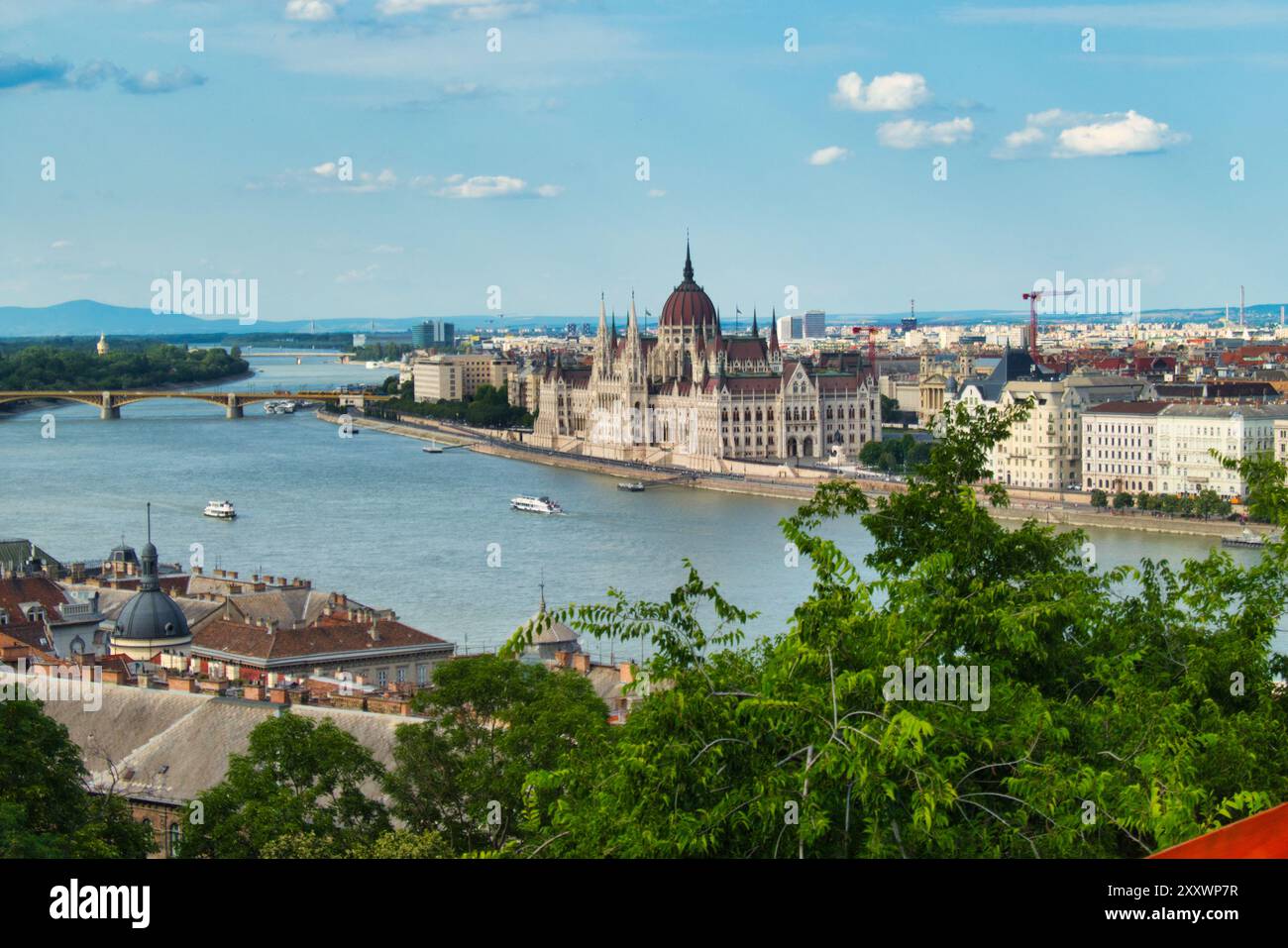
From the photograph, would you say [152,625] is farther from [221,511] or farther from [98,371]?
[98,371]

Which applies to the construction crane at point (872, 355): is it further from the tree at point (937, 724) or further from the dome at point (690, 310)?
the tree at point (937, 724)

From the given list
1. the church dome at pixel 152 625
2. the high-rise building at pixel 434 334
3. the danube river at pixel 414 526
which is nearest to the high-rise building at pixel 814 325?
the high-rise building at pixel 434 334

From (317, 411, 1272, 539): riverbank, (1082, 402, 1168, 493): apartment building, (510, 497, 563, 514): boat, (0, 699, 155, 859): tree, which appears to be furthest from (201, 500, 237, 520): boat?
(0, 699, 155, 859): tree

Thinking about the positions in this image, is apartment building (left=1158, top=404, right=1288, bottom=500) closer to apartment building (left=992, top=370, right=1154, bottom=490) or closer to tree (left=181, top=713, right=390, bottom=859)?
apartment building (left=992, top=370, right=1154, bottom=490)

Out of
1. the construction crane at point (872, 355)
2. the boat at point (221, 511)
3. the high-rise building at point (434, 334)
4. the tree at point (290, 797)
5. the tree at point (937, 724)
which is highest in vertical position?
the high-rise building at point (434, 334)

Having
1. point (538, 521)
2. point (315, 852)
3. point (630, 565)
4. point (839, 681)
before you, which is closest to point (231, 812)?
point (315, 852)

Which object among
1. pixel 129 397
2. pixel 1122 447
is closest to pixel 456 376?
pixel 129 397

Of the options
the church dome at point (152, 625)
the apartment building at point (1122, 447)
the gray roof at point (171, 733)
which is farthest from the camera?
the apartment building at point (1122, 447)
